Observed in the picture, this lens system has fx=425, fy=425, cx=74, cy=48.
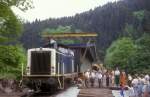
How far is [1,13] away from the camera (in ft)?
76.1

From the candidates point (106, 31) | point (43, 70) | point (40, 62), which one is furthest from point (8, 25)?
point (106, 31)

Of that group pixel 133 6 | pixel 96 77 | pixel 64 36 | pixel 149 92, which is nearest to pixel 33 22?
pixel 133 6

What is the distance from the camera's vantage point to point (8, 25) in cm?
2409

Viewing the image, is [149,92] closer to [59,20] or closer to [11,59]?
[11,59]

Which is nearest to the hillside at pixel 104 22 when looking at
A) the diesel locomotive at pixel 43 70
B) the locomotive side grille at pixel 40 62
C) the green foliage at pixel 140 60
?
the green foliage at pixel 140 60

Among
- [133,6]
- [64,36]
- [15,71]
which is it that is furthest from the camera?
[133,6]

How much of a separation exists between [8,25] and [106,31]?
111 metres

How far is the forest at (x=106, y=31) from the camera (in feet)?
79.4

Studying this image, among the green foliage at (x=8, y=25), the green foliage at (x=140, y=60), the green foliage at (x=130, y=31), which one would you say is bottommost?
the green foliage at (x=8, y=25)

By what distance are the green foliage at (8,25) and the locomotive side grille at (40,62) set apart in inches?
71.5

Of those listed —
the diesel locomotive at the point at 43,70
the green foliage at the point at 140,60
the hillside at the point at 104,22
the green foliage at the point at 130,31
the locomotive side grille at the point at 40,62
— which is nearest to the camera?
the diesel locomotive at the point at 43,70

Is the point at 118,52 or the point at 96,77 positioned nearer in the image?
the point at 96,77

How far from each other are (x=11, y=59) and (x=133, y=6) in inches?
4352

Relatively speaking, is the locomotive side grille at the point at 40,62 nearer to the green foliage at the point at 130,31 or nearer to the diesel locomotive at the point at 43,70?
the diesel locomotive at the point at 43,70
